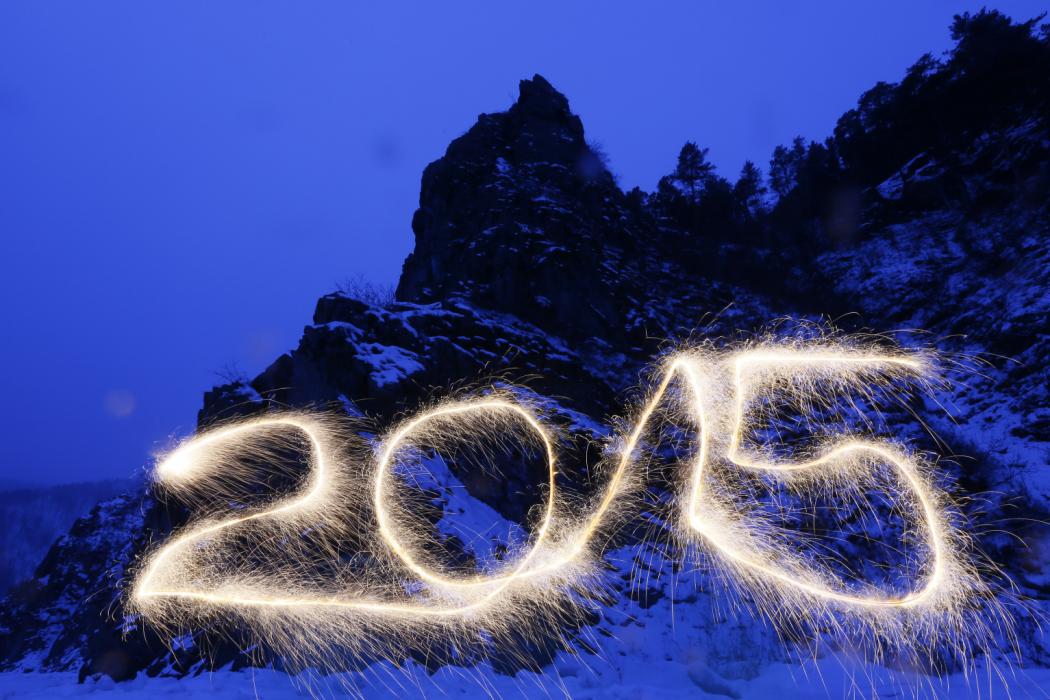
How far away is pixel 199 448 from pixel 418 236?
55.1 ft

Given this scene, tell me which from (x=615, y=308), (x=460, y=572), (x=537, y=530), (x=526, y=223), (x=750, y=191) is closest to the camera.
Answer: (x=460, y=572)

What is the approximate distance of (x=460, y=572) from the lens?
9586 millimetres

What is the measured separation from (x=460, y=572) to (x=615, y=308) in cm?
1125

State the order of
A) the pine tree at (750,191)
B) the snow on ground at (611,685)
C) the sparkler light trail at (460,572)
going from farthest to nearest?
the pine tree at (750,191) < the sparkler light trail at (460,572) < the snow on ground at (611,685)

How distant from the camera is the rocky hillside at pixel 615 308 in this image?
11102 mm

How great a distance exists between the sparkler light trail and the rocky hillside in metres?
0.69

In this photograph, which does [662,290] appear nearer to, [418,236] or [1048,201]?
[418,236]

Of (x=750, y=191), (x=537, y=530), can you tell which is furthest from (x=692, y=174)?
(x=537, y=530)

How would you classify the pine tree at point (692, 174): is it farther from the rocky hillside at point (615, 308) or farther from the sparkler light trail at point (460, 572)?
the sparkler light trail at point (460, 572)

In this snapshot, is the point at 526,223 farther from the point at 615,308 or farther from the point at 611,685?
the point at 611,685

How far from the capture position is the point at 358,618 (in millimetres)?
8406

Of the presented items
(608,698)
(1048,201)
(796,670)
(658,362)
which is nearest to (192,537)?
(608,698)

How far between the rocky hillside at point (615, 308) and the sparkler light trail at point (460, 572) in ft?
2.25

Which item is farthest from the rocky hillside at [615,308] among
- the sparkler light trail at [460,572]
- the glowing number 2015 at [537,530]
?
the glowing number 2015 at [537,530]
